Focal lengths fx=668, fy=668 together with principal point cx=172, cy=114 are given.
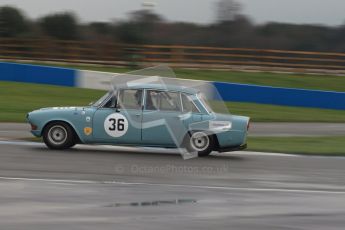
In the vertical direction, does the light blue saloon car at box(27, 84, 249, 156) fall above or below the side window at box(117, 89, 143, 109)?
below

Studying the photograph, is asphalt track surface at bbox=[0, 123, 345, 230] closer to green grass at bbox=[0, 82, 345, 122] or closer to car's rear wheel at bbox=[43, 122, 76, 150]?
Answer: car's rear wheel at bbox=[43, 122, 76, 150]

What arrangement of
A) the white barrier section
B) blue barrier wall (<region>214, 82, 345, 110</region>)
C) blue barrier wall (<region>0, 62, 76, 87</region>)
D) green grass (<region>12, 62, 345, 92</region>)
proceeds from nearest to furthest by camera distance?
blue barrier wall (<region>214, 82, 345, 110</region>) < the white barrier section < blue barrier wall (<region>0, 62, 76, 87</region>) < green grass (<region>12, 62, 345, 92</region>)

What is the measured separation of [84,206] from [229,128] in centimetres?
499

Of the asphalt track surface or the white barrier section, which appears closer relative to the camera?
the asphalt track surface

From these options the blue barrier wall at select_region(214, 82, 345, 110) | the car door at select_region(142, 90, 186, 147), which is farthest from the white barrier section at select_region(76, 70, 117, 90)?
the car door at select_region(142, 90, 186, 147)

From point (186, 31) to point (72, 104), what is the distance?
128 feet

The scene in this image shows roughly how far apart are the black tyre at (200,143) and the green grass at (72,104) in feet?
29.0

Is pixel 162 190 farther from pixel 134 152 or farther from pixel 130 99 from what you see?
pixel 134 152

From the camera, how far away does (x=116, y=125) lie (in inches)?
465

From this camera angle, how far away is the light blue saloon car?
11836 mm

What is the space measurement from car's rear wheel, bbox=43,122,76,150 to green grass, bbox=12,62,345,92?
21.6 m

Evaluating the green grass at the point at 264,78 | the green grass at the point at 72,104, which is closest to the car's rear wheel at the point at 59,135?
the green grass at the point at 72,104

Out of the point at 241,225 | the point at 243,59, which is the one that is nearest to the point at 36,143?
the point at 241,225

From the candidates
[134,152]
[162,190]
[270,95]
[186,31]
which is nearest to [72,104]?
[270,95]
